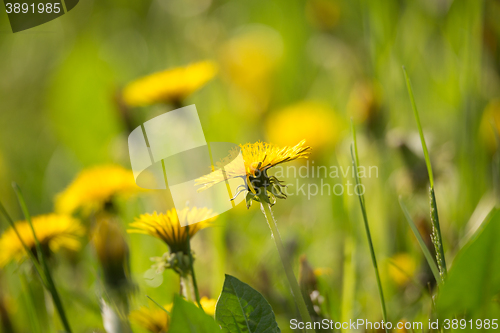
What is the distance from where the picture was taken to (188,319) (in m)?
0.17

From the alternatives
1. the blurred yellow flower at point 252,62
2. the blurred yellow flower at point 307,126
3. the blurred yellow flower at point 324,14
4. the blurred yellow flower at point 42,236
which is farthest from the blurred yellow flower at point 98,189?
the blurred yellow flower at point 324,14

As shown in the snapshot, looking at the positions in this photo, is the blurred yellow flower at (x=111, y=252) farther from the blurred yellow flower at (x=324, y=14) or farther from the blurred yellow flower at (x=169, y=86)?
the blurred yellow flower at (x=324, y=14)

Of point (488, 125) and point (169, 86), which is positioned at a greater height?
point (169, 86)

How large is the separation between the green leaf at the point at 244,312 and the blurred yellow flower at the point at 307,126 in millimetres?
329

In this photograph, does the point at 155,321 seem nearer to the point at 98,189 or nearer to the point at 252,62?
the point at 98,189

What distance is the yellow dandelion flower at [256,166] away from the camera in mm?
190

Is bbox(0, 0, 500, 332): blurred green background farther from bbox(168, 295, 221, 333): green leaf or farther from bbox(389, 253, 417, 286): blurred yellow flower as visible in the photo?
bbox(168, 295, 221, 333): green leaf

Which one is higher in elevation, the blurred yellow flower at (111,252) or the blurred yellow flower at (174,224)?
the blurred yellow flower at (174,224)

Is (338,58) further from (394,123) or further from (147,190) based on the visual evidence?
(147,190)

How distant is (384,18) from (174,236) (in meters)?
0.46

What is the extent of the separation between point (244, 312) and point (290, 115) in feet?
1.45

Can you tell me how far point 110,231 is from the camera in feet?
0.89

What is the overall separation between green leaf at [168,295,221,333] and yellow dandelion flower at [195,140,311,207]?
0.18ft

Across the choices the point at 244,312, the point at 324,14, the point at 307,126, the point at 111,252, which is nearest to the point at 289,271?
the point at 244,312
